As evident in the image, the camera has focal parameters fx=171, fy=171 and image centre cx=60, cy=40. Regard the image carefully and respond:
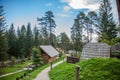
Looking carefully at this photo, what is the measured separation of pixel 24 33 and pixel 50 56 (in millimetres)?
4472

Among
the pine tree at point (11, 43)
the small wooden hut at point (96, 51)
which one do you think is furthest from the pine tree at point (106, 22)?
the pine tree at point (11, 43)

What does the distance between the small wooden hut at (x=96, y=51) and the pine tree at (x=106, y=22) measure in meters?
3.31

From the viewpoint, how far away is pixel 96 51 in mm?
7223

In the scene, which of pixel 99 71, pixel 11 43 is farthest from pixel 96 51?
pixel 11 43

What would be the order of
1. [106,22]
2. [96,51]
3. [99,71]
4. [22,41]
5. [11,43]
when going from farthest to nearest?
[22,41]
[11,43]
[106,22]
[96,51]
[99,71]

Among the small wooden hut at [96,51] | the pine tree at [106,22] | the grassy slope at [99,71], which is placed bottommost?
the grassy slope at [99,71]

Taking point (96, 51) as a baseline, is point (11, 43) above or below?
above

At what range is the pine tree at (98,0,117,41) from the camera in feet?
35.3

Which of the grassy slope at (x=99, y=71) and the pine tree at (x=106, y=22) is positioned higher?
the pine tree at (x=106, y=22)

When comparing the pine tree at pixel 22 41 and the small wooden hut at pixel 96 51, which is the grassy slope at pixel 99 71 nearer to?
the small wooden hut at pixel 96 51

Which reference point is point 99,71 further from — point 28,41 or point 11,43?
point 28,41

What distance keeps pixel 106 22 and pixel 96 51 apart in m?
4.54

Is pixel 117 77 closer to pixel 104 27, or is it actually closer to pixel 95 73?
pixel 95 73

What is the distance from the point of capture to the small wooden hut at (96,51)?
7021 millimetres
